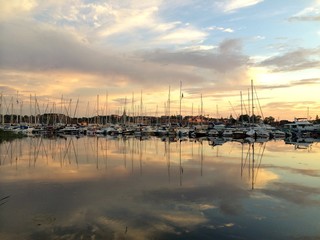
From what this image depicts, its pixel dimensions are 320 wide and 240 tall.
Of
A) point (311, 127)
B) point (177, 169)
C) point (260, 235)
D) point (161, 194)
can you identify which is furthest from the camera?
point (311, 127)

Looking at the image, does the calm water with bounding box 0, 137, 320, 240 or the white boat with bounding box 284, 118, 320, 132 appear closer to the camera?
the calm water with bounding box 0, 137, 320, 240

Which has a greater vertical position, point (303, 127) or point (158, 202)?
point (303, 127)

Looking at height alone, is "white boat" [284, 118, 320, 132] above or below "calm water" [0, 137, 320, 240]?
above

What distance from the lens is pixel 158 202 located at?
56.4 feet

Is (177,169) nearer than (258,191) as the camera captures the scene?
No

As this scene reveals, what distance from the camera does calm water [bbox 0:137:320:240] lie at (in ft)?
41.7

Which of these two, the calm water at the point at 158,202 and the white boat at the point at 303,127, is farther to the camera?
the white boat at the point at 303,127

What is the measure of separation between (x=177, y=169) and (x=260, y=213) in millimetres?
14256

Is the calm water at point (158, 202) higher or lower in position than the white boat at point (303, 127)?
lower

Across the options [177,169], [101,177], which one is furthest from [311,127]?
[101,177]

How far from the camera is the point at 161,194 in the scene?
19062 millimetres

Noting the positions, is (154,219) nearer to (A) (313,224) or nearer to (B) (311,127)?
(A) (313,224)

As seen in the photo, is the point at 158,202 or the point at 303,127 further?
the point at 303,127

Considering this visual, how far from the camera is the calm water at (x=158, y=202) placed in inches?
500
